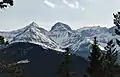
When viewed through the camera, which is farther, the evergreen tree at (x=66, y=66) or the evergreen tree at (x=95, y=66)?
the evergreen tree at (x=66, y=66)

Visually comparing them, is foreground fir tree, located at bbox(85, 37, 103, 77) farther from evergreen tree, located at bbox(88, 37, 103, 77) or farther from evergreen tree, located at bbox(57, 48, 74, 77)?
evergreen tree, located at bbox(57, 48, 74, 77)

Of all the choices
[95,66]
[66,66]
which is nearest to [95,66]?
[95,66]

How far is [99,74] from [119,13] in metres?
17.7

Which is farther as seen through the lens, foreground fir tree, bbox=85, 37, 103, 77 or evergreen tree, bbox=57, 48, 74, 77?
evergreen tree, bbox=57, 48, 74, 77

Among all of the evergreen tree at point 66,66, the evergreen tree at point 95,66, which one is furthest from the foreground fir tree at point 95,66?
the evergreen tree at point 66,66

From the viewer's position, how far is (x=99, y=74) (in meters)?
60.4

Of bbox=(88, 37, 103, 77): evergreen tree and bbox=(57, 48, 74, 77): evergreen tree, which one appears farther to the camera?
bbox=(57, 48, 74, 77): evergreen tree

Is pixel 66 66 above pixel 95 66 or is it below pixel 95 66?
above

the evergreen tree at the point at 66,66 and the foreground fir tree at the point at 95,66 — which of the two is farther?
the evergreen tree at the point at 66,66

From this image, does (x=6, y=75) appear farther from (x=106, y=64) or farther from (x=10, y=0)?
(x=10, y=0)

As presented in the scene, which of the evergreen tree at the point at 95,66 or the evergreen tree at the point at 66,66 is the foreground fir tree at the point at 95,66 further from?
the evergreen tree at the point at 66,66

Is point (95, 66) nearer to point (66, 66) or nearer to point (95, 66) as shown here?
point (95, 66)

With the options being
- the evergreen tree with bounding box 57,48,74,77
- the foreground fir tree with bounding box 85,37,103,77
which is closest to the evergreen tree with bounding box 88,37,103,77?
the foreground fir tree with bounding box 85,37,103,77

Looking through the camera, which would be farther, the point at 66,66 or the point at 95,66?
the point at 66,66
